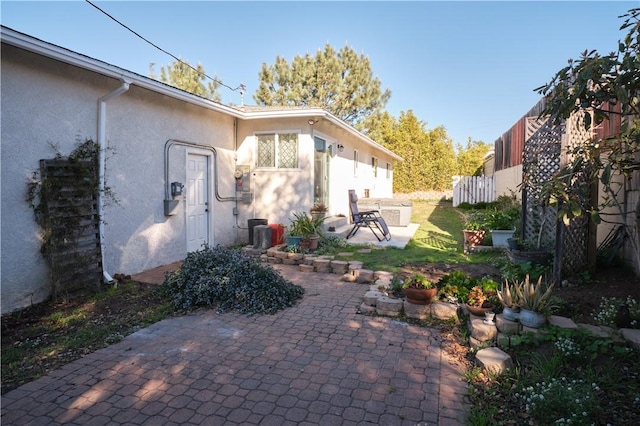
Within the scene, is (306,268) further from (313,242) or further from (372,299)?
(372,299)

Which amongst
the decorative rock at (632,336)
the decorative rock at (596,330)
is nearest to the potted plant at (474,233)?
the decorative rock at (596,330)

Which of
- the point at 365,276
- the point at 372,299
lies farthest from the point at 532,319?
the point at 365,276

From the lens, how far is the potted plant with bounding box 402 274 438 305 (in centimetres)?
411

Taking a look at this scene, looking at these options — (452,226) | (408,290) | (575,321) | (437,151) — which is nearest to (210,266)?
(408,290)

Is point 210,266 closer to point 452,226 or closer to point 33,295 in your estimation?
point 33,295

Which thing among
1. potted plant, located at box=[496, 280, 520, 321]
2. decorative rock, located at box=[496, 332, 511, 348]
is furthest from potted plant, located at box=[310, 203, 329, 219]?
decorative rock, located at box=[496, 332, 511, 348]

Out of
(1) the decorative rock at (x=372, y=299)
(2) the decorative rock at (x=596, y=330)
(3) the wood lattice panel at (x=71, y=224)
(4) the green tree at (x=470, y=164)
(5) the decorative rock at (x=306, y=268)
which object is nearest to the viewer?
(2) the decorative rock at (x=596, y=330)

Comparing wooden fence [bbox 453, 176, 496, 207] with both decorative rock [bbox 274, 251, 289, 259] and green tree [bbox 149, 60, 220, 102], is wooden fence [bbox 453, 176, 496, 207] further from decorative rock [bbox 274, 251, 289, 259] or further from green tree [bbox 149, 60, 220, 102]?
green tree [bbox 149, 60, 220, 102]

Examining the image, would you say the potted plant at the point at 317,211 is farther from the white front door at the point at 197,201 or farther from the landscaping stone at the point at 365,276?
the landscaping stone at the point at 365,276

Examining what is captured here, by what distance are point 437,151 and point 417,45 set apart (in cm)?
1292

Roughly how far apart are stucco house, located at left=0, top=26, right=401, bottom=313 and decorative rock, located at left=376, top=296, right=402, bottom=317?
390 cm

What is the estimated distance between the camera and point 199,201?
7703 mm

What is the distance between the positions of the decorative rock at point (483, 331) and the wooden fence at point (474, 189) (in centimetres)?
1556

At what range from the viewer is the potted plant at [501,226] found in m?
7.40
